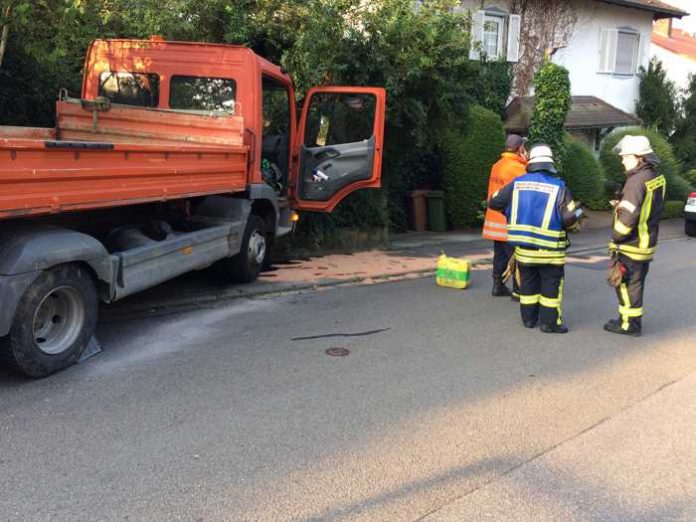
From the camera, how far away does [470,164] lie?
46.8 feet

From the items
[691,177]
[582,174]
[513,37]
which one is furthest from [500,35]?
[691,177]

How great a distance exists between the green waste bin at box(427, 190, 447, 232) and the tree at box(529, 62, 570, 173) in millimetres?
2810

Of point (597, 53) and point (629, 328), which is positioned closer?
point (629, 328)

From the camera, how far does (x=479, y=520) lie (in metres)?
3.13

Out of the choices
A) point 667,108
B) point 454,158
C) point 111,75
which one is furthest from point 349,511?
point 667,108

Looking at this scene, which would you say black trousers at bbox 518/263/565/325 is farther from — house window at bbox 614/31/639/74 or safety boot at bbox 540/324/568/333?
house window at bbox 614/31/639/74

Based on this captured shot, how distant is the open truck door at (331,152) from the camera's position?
8.63m

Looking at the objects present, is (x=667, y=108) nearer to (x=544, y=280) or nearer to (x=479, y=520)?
(x=544, y=280)

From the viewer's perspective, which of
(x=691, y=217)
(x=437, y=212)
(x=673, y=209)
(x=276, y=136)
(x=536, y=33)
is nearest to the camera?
(x=276, y=136)

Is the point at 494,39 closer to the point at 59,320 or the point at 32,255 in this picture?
the point at 59,320

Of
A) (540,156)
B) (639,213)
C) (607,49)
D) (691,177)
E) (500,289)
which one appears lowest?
(500,289)

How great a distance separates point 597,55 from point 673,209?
5173mm

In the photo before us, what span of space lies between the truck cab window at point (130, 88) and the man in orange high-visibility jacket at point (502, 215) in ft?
12.8

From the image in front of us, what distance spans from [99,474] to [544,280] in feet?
14.2
